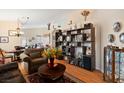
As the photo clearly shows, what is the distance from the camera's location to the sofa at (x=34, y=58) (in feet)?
7.54

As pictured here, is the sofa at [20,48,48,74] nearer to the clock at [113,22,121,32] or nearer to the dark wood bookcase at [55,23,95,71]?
the dark wood bookcase at [55,23,95,71]

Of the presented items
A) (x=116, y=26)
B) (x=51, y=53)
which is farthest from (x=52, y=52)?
(x=116, y=26)

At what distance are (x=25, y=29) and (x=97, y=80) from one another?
140cm

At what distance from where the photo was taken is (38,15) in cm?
228

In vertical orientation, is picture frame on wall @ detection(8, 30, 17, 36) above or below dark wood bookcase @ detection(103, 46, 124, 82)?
above

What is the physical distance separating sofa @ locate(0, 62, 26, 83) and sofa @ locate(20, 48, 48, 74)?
0.71 feet

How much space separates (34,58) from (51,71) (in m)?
0.35

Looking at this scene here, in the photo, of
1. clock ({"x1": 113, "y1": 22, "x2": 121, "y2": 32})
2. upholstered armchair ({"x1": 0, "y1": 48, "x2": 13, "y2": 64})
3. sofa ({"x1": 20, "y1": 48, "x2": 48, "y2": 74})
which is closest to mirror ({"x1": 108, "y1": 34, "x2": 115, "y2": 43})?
clock ({"x1": 113, "y1": 22, "x2": 121, "y2": 32})

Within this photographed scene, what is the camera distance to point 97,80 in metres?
2.30

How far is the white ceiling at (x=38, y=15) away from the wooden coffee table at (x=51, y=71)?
715mm

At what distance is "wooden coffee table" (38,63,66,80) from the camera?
2.35 m
